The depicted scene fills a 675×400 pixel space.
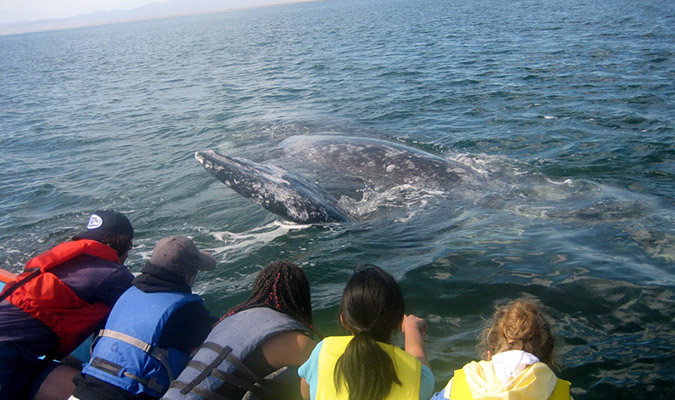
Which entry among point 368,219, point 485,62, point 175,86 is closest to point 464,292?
point 368,219

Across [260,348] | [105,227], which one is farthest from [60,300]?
[260,348]

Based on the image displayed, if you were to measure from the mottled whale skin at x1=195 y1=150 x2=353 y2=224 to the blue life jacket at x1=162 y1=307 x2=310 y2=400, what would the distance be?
149 inches

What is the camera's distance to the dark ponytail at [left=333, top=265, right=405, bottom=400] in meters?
2.77

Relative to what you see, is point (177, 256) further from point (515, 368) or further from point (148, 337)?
point (515, 368)

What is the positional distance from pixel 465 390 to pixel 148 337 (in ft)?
7.04

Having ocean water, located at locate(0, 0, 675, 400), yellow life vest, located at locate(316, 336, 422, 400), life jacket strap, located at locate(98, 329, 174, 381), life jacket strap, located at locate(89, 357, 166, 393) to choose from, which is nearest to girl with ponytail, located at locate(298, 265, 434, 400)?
yellow life vest, located at locate(316, 336, 422, 400)

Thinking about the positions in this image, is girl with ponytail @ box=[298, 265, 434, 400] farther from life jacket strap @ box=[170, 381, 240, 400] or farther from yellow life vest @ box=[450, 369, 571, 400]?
life jacket strap @ box=[170, 381, 240, 400]

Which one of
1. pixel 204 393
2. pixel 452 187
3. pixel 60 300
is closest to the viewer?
pixel 204 393

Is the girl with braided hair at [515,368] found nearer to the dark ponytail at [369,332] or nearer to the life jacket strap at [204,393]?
the dark ponytail at [369,332]

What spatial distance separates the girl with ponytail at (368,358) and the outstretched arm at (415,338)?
53cm

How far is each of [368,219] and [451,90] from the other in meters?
10.5

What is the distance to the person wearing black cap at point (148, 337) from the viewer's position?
11.4 feet

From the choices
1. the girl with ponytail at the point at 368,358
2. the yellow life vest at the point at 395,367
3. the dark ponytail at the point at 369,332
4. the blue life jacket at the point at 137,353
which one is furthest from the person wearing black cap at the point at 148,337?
the dark ponytail at the point at 369,332

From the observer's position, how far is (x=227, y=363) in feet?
10.4
